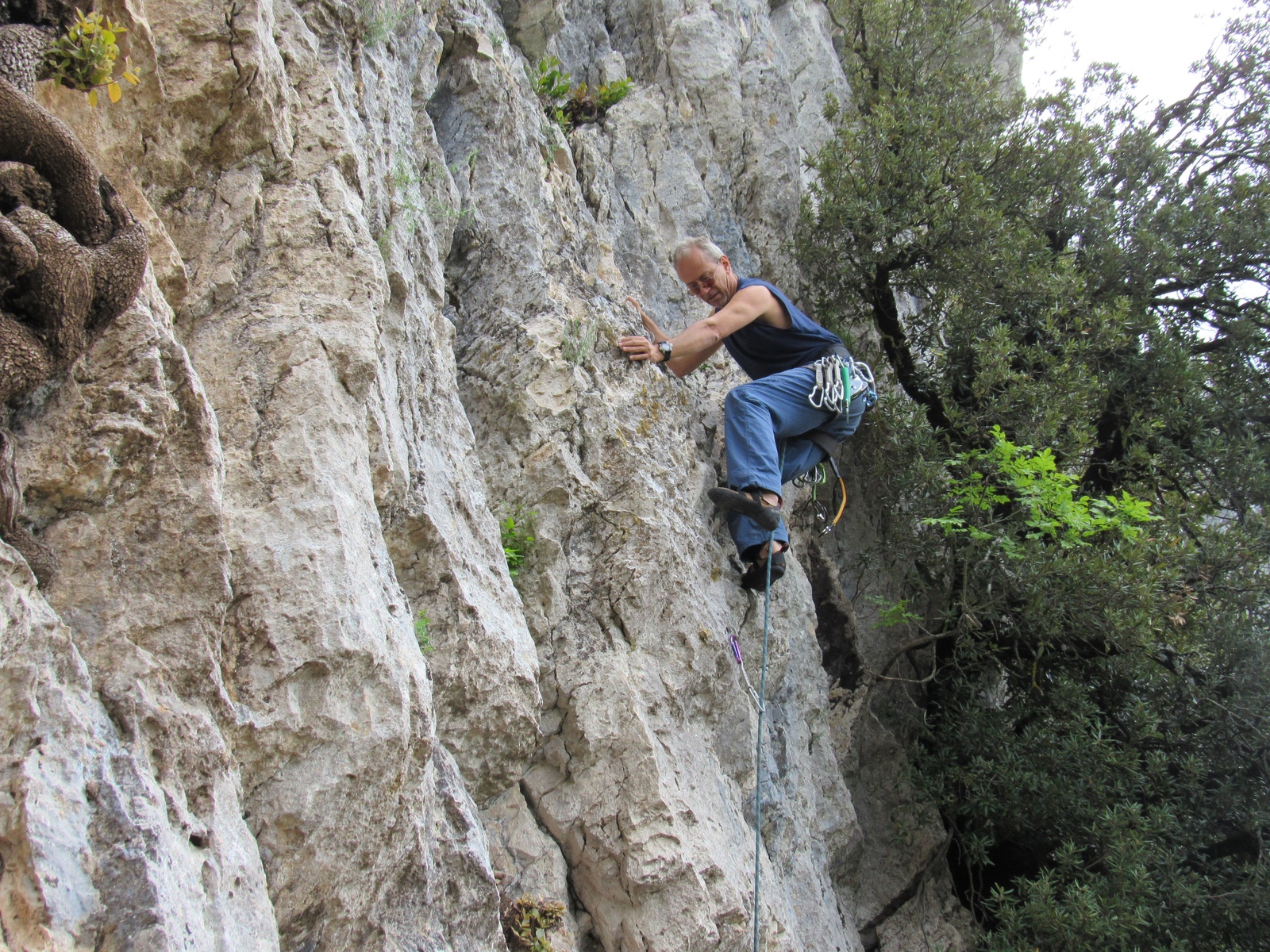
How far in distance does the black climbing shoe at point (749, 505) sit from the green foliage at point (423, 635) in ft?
6.80

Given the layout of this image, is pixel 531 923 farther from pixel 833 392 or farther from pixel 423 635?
pixel 833 392

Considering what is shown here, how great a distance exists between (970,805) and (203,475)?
495cm

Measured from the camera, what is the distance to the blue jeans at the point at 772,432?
541 centimetres

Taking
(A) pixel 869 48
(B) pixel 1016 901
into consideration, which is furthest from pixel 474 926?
(A) pixel 869 48

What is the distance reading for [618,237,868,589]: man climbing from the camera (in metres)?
5.39

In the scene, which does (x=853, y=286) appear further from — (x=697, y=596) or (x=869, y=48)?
(x=697, y=596)

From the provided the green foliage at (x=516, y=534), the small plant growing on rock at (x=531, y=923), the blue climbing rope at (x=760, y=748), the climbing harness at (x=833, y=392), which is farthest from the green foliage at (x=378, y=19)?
the small plant growing on rock at (x=531, y=923)

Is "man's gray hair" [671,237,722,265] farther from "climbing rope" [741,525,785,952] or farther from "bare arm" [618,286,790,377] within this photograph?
"climbing rope" [741,525,785,952]

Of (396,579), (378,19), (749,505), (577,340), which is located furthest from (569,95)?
(396,579)

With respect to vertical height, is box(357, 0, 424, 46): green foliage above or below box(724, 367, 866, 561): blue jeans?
above

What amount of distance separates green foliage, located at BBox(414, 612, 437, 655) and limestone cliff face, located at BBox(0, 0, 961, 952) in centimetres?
7

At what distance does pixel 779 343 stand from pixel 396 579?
3.34 meters

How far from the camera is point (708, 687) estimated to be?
4773 mm

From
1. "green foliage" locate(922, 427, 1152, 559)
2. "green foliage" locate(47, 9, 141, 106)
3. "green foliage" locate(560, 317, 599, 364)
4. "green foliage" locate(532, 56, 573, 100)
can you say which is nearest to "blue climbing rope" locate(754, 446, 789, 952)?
"green foliage" locate(922, 427, 1152, 559)
